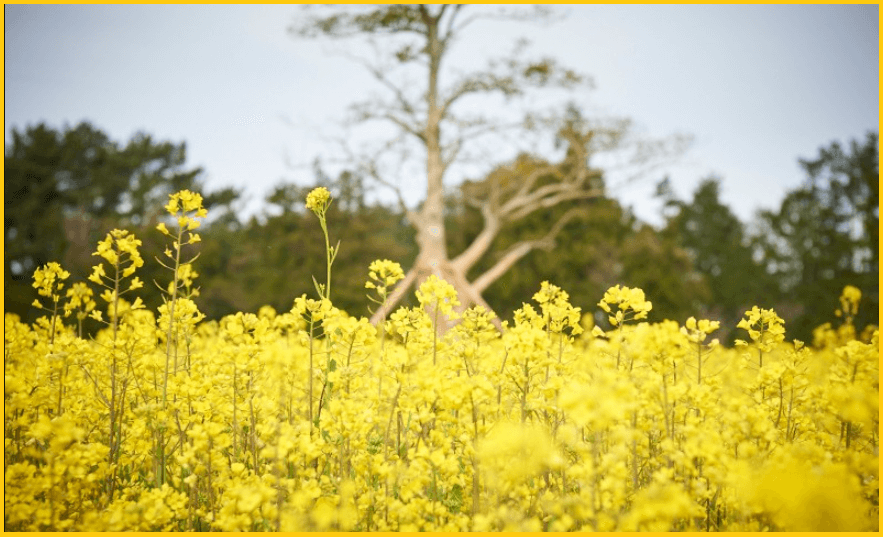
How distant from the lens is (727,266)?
28.1 metres

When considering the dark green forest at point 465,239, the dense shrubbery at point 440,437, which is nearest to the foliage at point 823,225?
the dark green forest at point 465,239

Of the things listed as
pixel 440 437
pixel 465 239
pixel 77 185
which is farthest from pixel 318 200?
pixel 77 185

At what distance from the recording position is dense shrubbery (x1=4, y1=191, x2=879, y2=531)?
78.5 inches

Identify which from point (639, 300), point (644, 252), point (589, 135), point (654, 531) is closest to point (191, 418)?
point (654, 531)

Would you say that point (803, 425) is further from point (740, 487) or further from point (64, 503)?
point (64, 503)

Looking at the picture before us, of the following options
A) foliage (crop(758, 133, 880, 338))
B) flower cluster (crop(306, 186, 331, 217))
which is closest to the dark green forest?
foliage (crop(758, 133, 880, 338))

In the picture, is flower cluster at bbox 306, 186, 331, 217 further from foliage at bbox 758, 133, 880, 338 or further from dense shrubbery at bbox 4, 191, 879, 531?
foliage at bbox 758, 133, 880, 338

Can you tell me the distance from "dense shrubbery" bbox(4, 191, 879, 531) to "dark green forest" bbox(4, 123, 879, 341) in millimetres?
10024

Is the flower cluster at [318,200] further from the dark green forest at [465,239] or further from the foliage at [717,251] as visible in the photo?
the foliage at [717,251]

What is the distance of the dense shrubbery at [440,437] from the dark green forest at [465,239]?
10024 millimetres

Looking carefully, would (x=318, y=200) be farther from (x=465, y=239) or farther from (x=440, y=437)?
(x=465, y=239)

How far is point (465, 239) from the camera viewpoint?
A: 21.6m

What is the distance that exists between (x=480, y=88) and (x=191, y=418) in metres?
11.4

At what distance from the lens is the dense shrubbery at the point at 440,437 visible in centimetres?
200
